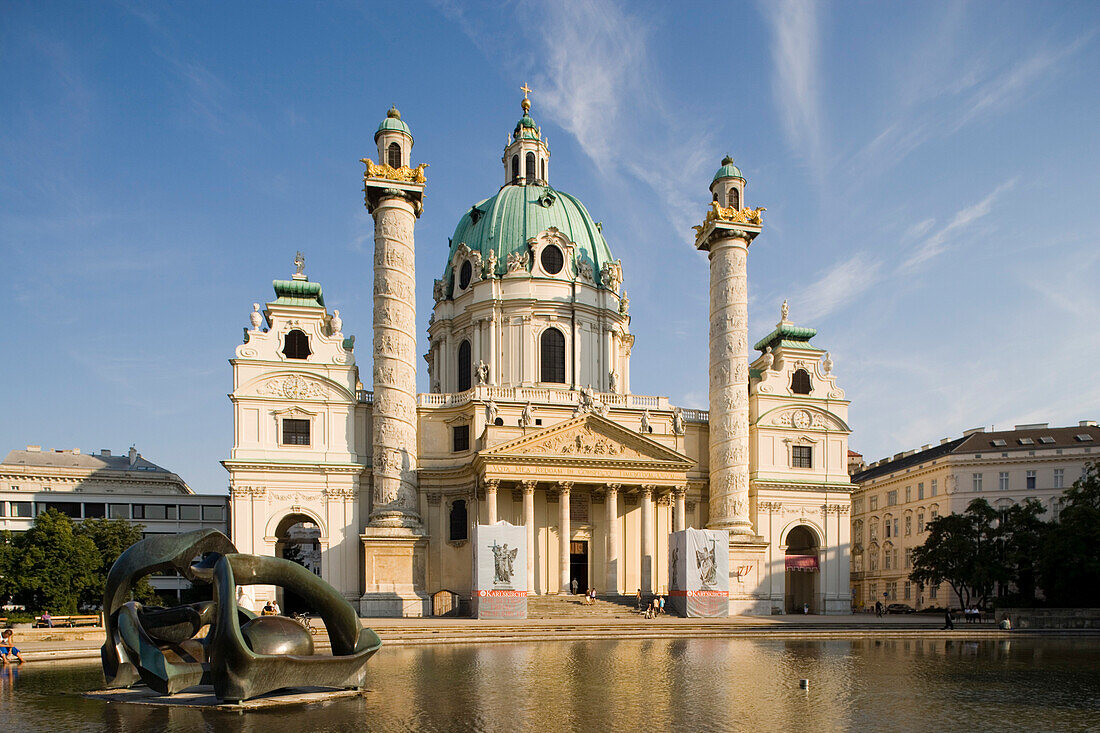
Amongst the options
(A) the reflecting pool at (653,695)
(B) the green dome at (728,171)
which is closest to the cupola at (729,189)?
(B) the green dome at (728,171)

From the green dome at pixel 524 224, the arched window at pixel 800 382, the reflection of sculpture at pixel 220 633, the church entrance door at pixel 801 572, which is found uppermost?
the green dome at pixel 524 224

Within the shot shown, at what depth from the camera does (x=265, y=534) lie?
4966cm

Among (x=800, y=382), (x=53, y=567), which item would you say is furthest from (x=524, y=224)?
(x=53, y=567)

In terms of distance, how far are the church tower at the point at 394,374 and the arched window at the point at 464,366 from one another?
10.9 meters

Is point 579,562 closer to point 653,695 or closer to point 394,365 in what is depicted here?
point 394,365

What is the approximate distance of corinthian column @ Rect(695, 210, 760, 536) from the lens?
5289 centimetres

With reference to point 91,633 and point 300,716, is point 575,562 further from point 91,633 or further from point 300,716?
point 300,716

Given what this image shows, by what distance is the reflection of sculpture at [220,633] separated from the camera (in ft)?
54.7

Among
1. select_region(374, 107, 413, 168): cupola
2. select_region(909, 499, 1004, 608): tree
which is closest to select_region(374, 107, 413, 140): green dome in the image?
select_region(374, 107, 413, 168): cupola

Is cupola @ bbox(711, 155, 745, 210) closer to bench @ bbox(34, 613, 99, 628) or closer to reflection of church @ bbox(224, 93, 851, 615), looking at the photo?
reflection of church @ bbox(224, 93, 851, 615)

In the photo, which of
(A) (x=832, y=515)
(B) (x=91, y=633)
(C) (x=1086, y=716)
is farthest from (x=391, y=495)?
(C) (x=1086, y=716)

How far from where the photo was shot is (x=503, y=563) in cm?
4259

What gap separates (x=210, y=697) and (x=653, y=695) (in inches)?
346

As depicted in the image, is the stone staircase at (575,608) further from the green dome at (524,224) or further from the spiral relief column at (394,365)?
the green dome at (524,224)
